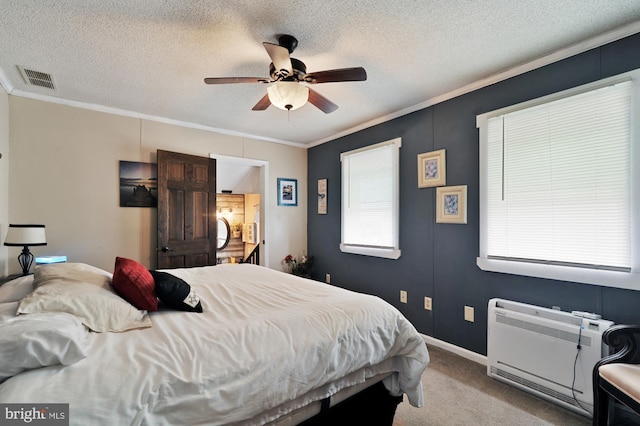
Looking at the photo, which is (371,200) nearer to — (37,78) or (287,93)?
(287,93)

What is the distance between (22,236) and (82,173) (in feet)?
3.03

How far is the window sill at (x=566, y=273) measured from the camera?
1.88m

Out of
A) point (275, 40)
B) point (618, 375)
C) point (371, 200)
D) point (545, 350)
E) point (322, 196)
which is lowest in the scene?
point (545, 350)

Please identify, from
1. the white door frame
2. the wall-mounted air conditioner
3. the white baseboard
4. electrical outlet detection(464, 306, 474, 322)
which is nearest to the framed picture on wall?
the white door frame

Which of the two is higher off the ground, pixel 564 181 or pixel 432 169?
pixel 432 169

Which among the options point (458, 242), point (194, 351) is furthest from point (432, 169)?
point (194, 351)

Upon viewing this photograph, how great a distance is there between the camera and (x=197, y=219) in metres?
3.78

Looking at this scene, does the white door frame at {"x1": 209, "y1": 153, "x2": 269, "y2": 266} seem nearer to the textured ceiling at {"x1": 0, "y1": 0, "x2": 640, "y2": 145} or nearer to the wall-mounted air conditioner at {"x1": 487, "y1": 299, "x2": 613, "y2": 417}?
the textured ceiling at {"x1": 0, "y1": 0, "x2": 640, "y2": 145}

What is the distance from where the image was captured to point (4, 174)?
2.73 m

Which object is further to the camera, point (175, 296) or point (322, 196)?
point (322, 196)

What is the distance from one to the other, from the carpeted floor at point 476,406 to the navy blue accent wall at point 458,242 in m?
0.45

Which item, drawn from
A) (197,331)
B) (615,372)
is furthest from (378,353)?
(615,372)

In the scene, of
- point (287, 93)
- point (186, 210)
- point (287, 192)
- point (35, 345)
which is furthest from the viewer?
point (287, 192)

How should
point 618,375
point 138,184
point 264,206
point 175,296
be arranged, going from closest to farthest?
point 618,375
point 175,296
point 138,184
point 264,206
